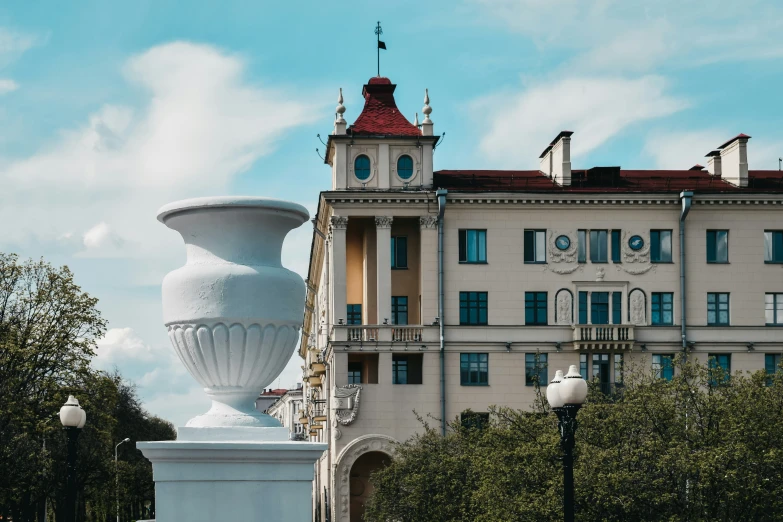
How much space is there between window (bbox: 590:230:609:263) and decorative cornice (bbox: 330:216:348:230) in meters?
10.4

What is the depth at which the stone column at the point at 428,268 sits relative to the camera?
4969 cm

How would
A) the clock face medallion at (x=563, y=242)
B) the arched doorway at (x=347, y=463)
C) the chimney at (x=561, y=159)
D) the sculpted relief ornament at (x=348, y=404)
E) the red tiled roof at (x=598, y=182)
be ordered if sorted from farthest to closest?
the chimney at (x=561, y=159) < the red tiled roof at (x=598, y=182) < the clock face medallion at (x=563, y=242) < the sculpted relief ornament at (x=348, y=404) < the arched doorway at (x=347, y=463)

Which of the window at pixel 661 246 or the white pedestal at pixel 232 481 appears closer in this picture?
the white pedestal at pixel 232 481

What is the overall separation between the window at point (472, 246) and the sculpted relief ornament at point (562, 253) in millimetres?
2682

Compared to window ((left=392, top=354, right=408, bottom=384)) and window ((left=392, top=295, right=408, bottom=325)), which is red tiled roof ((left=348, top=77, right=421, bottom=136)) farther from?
window ((left=392, top=354, right=408, bottom=384))

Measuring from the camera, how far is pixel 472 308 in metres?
50.1

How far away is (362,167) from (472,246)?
5.63 metres

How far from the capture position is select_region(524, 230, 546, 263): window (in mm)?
50625

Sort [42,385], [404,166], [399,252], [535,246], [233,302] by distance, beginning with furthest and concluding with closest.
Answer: [399,252] < [535,246] < [404,166] < [42,385] < [233,302]

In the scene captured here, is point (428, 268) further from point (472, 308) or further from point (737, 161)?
point (737, 161)

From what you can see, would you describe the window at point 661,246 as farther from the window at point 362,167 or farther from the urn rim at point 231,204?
the urn rim at point 231,204

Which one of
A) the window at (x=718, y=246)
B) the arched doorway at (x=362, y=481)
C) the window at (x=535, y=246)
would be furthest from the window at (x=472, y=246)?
the window at (x=718, y=246)

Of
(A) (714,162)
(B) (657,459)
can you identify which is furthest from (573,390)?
(A) (714,162)

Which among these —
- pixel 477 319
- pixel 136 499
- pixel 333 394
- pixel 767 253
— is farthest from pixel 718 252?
pixel 136 499
